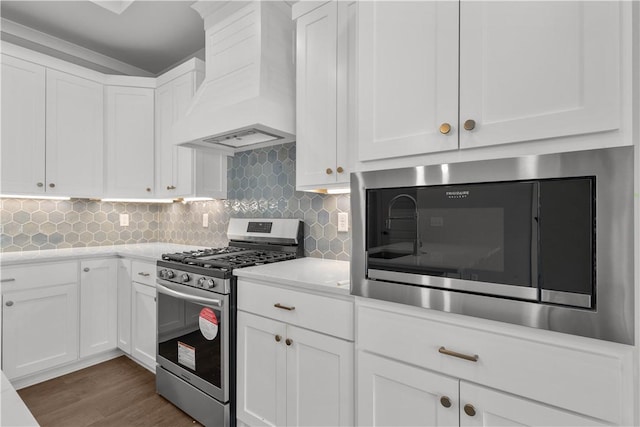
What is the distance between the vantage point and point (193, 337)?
1994 millimetres

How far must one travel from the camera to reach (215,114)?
6.68 feet

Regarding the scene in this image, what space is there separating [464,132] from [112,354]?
321 cm

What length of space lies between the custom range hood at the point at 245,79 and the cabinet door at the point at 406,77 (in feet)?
2.49

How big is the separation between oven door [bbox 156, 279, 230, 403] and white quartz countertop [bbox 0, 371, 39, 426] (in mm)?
1257

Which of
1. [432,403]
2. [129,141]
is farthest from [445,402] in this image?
[129,141]

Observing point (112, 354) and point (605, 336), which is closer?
point (605, 336)

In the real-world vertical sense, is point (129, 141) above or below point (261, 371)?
above

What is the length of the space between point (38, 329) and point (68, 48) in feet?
7.96

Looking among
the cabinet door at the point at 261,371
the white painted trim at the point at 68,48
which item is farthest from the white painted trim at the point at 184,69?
the cabinet door at the point at 261,371

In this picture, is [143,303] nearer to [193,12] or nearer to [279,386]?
[279,386]

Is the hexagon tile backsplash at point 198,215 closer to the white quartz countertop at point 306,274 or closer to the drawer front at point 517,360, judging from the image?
the white quartz countertop at point 306,274

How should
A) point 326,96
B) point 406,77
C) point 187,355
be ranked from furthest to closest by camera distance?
point 187,355, point 326,96, point 406,77

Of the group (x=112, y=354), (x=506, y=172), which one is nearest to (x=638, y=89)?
(x=506, y=172)

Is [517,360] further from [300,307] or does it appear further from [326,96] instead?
[326,96]
